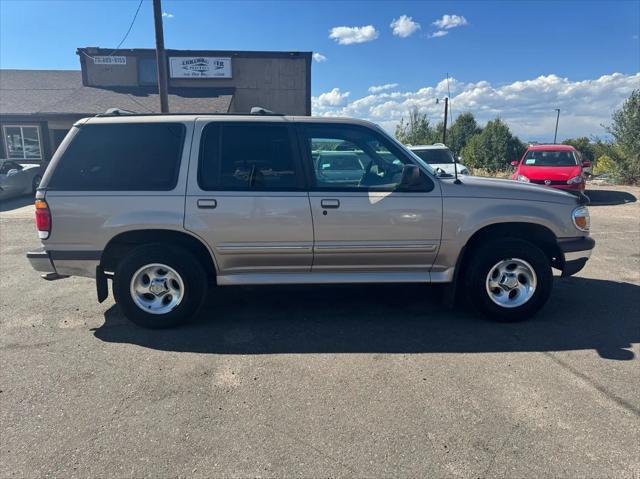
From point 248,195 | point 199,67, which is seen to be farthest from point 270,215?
point 199,67

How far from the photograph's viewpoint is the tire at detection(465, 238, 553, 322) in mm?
4496

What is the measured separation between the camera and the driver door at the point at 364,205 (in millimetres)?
4320

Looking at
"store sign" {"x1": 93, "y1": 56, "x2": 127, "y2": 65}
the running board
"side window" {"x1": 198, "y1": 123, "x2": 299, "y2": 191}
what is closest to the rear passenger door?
"side window" {"x1": 198, "y1": 123, "x2": 299, "y2": 191}

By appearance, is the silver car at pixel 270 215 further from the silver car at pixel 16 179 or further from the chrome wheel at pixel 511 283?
the silver car at pixel 16 179

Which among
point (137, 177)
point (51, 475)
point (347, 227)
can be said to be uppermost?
point (137, 177)

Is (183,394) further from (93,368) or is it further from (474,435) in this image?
(474,435)

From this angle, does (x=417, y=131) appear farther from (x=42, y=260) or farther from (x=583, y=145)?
(x=42, y=260)

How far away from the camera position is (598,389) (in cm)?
335

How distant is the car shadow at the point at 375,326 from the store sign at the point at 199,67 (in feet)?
81.0

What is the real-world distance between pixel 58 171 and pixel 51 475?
273 cm

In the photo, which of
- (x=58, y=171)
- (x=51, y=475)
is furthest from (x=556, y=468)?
(x=58, y=171)

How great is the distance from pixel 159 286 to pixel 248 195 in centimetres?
124

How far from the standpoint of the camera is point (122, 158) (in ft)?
14.1

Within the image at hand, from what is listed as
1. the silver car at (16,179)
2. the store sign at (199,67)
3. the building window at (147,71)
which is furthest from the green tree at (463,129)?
the silver car at (16,179)
